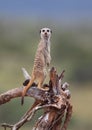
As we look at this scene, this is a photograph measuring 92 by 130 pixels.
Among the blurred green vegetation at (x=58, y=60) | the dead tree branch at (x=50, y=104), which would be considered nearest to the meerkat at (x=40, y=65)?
the dead tree branch at (x=50, y=104)

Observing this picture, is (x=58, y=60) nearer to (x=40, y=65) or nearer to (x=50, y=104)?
(x=40, y=65)

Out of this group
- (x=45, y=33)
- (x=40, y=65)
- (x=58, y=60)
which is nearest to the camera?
(x=40, y=65)

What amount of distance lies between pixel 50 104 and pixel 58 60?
49.5 ft

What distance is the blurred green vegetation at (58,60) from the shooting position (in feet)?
53.2

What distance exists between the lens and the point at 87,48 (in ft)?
76.5

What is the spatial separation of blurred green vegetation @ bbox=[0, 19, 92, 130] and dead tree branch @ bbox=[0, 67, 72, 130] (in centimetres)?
790

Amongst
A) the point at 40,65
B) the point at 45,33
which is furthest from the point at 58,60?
the point at 40,65

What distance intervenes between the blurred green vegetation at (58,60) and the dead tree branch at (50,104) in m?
7.90

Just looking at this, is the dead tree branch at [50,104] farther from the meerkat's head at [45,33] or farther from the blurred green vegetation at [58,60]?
the blurred green vegetation at [58,60]

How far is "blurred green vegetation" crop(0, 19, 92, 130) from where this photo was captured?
16.2 meters

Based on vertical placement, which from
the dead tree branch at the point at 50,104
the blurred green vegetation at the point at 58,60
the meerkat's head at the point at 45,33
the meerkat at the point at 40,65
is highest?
the blurred green vegetation at the point at 58,60

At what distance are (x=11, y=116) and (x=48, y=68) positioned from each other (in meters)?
11.4

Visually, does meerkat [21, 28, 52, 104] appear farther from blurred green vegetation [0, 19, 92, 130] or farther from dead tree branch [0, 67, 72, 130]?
blurred green vegetation [0, 19, 92, 130]

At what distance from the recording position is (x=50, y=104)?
4.34m
